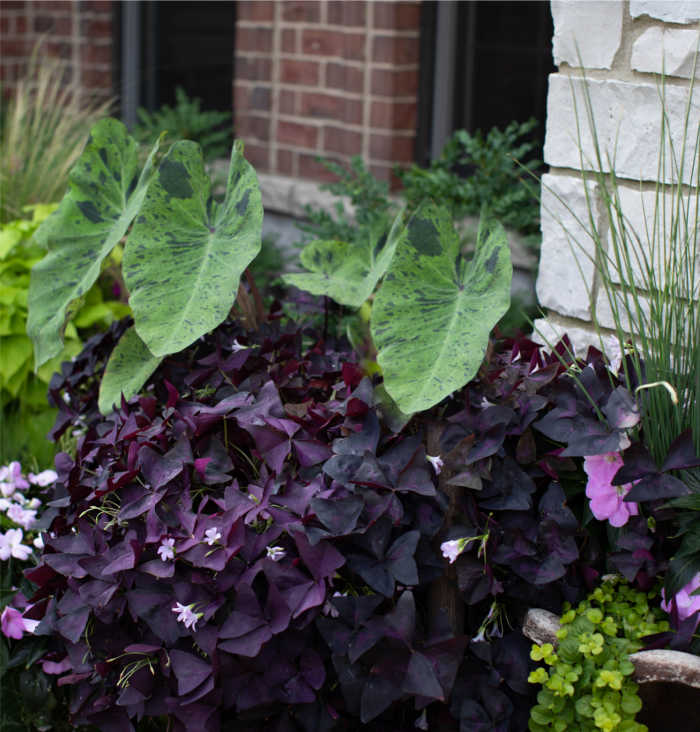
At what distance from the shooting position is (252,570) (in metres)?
1.56

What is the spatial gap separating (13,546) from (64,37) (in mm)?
3790

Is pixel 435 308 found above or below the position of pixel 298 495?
above

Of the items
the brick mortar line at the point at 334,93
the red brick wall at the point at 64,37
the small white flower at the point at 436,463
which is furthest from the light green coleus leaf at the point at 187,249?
the red brick wall at the point at 64,37

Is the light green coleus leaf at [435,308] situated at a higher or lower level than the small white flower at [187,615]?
higher

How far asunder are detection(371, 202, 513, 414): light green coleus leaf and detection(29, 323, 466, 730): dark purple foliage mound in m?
0.10

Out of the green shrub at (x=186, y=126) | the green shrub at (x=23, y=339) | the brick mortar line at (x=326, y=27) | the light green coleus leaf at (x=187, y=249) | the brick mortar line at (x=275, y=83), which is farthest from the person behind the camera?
the green shrub at (x=186, y=126)

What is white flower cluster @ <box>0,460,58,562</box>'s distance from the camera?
1.95 metres

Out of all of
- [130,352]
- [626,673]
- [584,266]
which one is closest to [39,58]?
[130,352]

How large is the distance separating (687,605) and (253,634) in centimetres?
67

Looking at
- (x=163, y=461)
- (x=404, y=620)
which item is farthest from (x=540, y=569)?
(x=163, y=461)

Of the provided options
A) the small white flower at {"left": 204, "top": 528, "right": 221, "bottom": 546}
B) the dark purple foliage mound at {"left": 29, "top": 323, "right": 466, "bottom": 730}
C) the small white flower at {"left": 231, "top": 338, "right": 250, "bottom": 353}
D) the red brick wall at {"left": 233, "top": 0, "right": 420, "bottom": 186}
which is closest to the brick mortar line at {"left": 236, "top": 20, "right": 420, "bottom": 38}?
the red brick wall at {"left": 233, "top": 0, "right": 420, "bottom": 186}

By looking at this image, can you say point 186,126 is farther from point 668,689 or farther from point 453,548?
point 668,689

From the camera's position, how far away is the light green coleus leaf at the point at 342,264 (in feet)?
6.58

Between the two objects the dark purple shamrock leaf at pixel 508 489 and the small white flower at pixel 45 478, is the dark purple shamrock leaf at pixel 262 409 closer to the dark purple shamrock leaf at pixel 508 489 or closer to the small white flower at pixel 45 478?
the dark purple shamrock leaf at pixel 508 489
